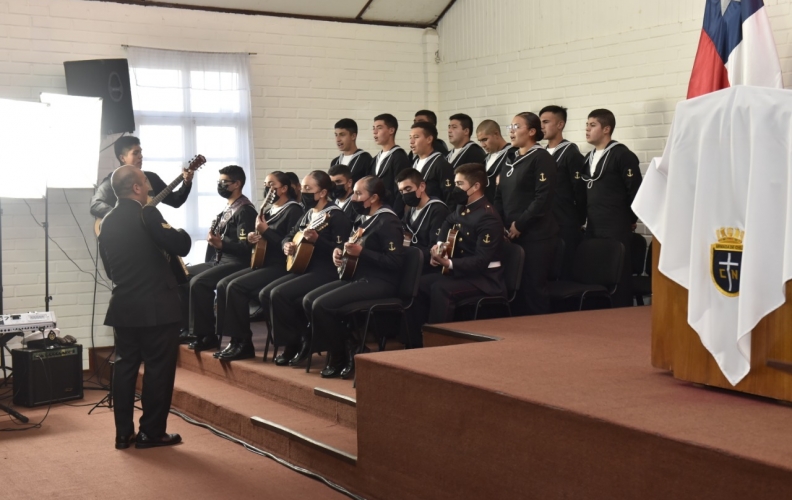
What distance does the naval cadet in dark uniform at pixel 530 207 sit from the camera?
5891 mm

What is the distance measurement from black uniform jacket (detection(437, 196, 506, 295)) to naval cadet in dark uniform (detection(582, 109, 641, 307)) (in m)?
1.28

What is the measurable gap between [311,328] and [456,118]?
2.56 m

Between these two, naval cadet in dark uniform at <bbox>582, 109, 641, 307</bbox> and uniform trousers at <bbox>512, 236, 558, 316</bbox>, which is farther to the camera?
naval cadet in dark uniform at <bbox>582, 109, 641, 307</bbox>

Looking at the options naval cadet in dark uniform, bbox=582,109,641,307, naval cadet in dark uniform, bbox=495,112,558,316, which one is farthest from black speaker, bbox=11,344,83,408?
naval cadet in dark uniform, bbox=582,109,641,307

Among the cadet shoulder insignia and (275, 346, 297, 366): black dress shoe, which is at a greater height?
the cadet shoulder insignia

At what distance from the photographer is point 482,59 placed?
888 cm

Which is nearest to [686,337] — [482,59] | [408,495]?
[408,495]

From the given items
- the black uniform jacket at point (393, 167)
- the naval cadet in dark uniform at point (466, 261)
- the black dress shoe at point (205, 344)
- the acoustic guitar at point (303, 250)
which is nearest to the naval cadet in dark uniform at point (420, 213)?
the naval cadet in dark uniform at point (466, 261)

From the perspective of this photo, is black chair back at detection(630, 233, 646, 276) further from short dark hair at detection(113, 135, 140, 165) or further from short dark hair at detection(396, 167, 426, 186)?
short dark hair at detection(113, 135, 140, 165)

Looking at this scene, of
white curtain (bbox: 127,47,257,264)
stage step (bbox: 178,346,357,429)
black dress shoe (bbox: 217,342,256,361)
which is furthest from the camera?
white curtain (bbox: 127,47,257,264)

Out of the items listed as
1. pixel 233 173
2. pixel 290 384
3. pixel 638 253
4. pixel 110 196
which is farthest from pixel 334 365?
pixel 110 196

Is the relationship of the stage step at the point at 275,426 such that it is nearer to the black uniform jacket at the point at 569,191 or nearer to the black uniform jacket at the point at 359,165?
the black uniform jacket at the point at 359,165

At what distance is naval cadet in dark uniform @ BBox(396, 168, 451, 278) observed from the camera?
588 centimetres

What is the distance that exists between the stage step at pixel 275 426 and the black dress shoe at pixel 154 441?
360mm
